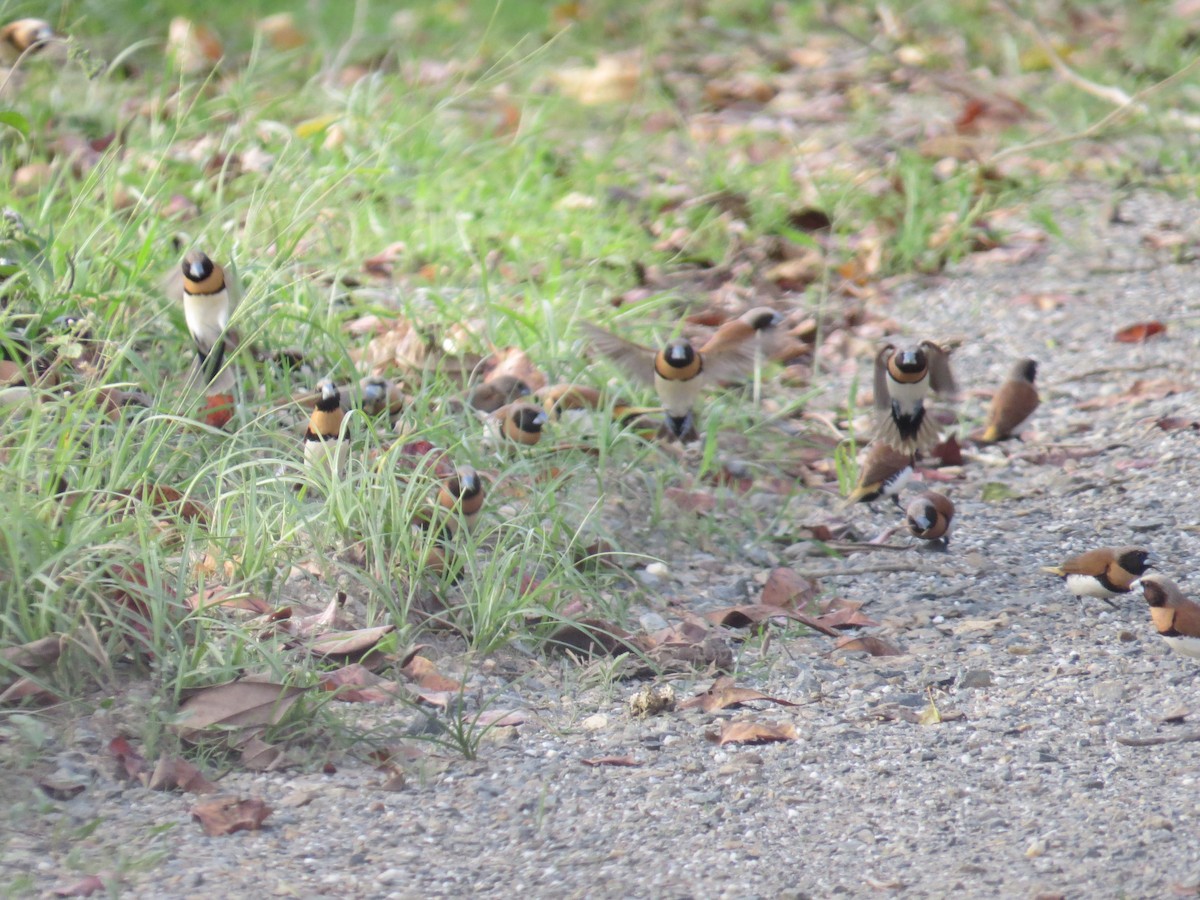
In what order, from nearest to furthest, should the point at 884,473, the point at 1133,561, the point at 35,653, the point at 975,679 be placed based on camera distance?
the point at 35,653 < the point at 975,679 < the point at 1133,561 < the point at 884,473

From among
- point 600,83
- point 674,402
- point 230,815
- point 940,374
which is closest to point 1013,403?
point 940,374

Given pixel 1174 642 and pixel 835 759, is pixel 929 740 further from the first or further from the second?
pixel 1174 642

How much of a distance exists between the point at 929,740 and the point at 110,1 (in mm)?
5442

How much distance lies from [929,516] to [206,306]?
1.73m

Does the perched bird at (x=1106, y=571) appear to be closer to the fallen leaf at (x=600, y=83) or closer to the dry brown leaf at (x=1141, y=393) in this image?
the dry brown leaf at (x=1141, y=393)

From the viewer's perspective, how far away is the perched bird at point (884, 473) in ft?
12.6

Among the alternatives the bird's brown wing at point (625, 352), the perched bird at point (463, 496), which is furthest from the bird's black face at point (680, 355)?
the perched bird at point (463, 496)

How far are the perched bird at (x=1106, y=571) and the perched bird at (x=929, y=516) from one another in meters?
0.32

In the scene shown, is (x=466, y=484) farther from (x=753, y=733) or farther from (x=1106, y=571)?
(x=1106, y=571)

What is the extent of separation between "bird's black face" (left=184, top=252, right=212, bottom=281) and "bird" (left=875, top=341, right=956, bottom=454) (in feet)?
5.40

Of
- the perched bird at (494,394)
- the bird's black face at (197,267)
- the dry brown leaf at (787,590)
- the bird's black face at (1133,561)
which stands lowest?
the dry brown leaf at (787,590)

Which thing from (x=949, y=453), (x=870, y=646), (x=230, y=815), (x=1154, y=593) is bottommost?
(x=949, y=453)

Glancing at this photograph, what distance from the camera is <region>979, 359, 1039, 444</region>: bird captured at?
425 cm

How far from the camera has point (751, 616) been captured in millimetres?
3260
